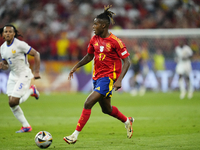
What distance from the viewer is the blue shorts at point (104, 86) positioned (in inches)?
254

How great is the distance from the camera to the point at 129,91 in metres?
23.1

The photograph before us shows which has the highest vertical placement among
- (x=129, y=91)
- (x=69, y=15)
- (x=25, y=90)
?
(x=69, y=15)

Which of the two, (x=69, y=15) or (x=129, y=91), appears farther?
(x=69, y=15)

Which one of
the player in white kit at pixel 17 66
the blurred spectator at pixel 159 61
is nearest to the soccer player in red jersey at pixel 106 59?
the player in white kit at pixel 17 66

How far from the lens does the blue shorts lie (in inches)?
254

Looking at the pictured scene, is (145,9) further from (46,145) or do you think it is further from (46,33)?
(46,145)

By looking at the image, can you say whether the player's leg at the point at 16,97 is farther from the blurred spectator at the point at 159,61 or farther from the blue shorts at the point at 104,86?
the blurred spectator at the point at 159,61

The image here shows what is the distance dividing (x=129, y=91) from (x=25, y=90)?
15502 mm

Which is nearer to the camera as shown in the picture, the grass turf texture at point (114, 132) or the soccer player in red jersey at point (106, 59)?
the grass turf texture at point (114, 132)

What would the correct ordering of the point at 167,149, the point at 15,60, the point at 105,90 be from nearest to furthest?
the point at 167,149 → the point at 105,90 → the point at 15,60

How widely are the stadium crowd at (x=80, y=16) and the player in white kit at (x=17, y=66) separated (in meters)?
15.9

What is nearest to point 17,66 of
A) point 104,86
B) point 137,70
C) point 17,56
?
point 17,56

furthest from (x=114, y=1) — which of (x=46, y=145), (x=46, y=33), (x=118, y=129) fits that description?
(x=46, y=145)

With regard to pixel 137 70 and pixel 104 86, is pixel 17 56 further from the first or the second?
pixel 137 70
